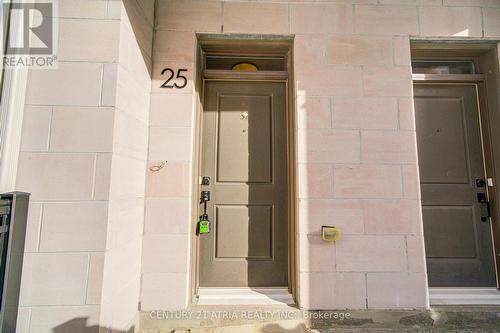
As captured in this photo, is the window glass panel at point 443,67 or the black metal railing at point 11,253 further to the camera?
the window glass panel at point 443,67

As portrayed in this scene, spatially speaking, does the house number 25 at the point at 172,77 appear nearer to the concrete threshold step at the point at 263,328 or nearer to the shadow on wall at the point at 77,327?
the shadow on wall at the point at 77,327

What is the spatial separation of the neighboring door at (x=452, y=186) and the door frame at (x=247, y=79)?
4.01ft

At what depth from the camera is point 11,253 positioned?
1.38 m

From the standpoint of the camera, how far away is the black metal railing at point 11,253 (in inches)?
52.8

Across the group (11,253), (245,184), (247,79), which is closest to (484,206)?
(245,184)

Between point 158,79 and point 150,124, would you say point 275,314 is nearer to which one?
point 150,124

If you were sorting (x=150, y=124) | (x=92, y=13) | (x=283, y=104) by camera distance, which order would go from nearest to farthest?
(x=92, y=13) → (x=150, y=124) → (x=283, y=104)

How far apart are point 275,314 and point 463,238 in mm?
1835

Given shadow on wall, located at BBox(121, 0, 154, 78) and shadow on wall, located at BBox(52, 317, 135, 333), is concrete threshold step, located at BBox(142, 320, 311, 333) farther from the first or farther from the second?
shadow on wall, located at BBox(121, 0, 154, 78)

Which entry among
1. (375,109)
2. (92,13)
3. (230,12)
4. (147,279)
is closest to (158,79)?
(92,13)

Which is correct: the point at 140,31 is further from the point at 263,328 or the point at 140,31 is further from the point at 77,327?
the point at 263,328

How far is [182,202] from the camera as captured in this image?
2.06 metres
